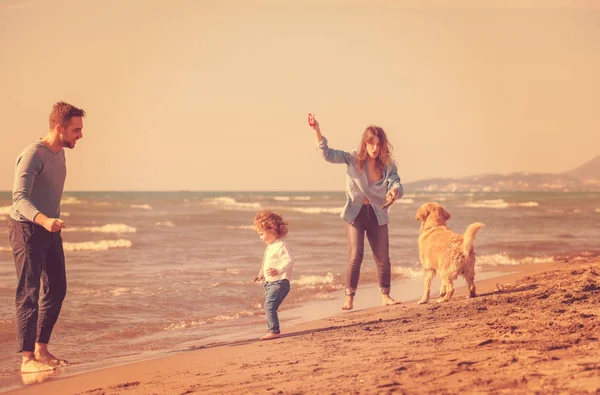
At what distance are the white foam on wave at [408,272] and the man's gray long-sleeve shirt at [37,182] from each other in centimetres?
727

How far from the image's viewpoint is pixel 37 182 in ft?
17.6

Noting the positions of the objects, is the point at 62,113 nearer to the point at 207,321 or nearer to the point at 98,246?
the point at 207,321

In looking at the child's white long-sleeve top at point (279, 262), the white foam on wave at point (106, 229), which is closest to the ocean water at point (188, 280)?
the child's white long-sleeve top at point (279, 262)

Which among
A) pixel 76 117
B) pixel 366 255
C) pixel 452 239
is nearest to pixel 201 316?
pixel 452 239

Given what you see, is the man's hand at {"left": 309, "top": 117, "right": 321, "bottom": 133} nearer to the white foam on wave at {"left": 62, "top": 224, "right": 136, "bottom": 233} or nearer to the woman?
the woman

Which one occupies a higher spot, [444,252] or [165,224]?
[165,224]

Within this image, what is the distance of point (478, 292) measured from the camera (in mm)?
8227

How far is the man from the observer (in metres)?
5.28

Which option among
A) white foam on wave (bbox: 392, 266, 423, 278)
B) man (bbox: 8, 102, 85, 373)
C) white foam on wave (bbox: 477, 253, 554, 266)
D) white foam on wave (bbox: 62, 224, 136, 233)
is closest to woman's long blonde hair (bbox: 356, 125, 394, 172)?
man (bbox: 8, 102, 85, 373)

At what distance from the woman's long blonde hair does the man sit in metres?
3.04

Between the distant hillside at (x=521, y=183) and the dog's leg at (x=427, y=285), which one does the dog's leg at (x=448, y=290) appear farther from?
the distant hillside at (x=521, y=183)

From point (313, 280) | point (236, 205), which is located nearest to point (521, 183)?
point (236, 205)

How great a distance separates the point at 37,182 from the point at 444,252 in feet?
13.6

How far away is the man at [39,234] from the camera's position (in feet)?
17.3
